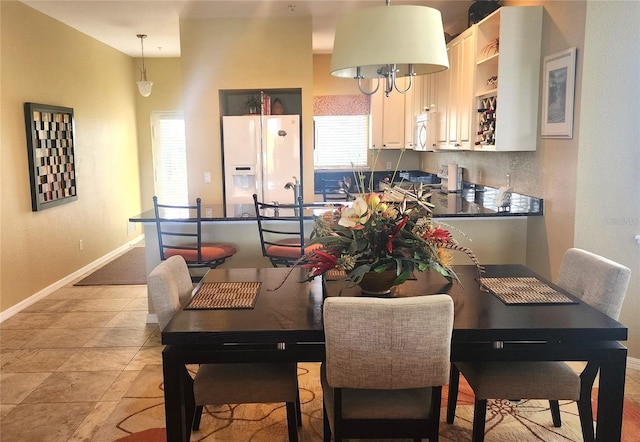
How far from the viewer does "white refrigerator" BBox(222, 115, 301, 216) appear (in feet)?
18.2

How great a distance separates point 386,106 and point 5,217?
4.42 m

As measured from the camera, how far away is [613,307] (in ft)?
7.19

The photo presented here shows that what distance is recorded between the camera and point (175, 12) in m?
5.16

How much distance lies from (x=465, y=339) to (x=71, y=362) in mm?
2780

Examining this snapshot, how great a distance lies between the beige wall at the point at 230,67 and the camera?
18.0 ft

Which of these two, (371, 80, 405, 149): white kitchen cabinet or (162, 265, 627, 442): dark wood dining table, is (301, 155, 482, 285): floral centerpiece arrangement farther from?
(371, 80, 405, 149): white kitchen cabinet

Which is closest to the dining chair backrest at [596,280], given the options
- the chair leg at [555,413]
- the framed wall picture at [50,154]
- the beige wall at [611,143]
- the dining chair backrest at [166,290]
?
the chair leg at [555,413]

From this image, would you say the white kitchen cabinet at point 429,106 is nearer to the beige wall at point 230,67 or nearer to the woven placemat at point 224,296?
the beige wall at point 230,67

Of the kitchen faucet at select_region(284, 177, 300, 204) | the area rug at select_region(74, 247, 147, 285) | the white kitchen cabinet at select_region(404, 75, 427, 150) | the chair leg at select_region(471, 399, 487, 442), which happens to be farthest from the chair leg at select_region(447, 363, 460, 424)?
the area rug at select_region(74, 247, 147, 285)

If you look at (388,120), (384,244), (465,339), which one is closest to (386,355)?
(465,339)

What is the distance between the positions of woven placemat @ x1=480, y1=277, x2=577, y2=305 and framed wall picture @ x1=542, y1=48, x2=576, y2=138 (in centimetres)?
129

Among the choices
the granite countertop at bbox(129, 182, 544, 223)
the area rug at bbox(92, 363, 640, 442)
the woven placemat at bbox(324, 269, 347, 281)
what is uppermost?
the granite countertop at bbox(129, 182, 544, 223)

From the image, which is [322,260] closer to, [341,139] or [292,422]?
[292,422]

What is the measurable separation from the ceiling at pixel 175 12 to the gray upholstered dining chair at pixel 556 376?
11.0ft
